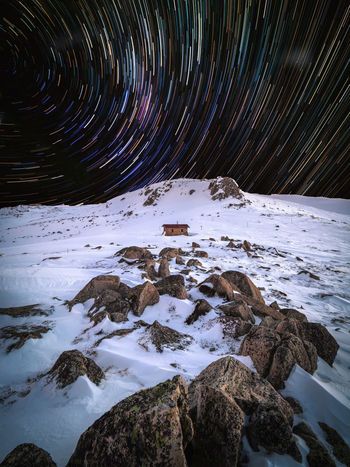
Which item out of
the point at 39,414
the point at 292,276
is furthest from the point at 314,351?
the point at 292,276

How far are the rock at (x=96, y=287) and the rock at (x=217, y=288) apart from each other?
314cm

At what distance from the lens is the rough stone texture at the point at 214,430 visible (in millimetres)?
1831

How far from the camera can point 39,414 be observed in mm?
2559

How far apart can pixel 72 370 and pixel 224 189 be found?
54.3 m

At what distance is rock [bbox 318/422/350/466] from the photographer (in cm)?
220

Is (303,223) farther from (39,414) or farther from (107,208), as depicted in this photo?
(107,208)

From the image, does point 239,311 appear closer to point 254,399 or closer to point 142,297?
point 142,297

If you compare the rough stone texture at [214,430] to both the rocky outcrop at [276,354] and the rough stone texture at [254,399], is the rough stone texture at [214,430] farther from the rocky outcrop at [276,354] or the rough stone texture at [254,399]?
the rocky outcrop at [276,354]

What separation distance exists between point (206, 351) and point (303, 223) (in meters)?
32.2

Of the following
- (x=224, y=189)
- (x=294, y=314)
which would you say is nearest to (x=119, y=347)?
(x=294, y=314)

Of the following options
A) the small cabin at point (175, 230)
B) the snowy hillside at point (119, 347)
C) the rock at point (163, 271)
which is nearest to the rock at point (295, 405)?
the snowy hillside at point (119, 347)

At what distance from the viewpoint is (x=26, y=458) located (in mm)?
1644

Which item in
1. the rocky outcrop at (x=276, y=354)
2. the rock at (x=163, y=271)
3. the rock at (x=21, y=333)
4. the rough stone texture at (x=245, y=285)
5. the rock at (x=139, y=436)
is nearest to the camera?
the rock at (x=139, y=436)

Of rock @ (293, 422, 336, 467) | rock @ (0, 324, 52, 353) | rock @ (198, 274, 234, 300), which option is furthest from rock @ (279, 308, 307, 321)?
rock @ (0, 324, 52, 353)
